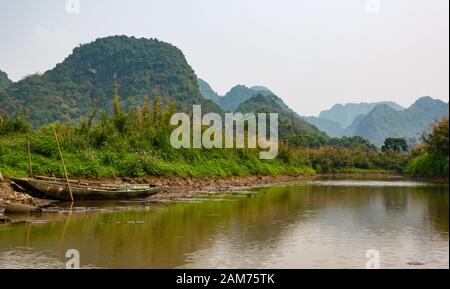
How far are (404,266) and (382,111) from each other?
604ft

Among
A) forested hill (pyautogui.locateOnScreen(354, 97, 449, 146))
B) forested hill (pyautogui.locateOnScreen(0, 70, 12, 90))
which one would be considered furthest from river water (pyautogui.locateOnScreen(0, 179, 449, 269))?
forested hill (pyautogui.locateOnScreen(354, 97, 449, 146))

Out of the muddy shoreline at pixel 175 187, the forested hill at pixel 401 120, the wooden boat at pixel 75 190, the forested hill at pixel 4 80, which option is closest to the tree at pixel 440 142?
the muddy shoreline at pixel 175 187

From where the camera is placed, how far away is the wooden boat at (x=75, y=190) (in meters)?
13.4

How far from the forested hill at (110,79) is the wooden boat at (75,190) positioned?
Result: 191 feet

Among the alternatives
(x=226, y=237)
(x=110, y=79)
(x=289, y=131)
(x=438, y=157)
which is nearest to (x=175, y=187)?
(x=226, y=237)

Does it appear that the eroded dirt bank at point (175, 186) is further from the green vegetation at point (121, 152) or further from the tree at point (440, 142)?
the tree at point (440, 142)

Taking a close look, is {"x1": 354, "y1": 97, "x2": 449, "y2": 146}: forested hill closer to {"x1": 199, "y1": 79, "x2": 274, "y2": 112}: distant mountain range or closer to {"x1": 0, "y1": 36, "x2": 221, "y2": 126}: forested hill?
{"x1": 199, "y1": 79, "x2": 274, "y2": 112}: distant mountain range

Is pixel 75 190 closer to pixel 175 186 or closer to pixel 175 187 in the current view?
pixel 175 187

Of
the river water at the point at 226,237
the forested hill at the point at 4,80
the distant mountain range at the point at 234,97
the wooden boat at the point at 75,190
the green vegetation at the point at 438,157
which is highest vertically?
the distant mountain range at the point at 234,97

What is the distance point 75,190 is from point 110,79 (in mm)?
85867

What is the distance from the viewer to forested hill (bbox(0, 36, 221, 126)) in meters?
75.9

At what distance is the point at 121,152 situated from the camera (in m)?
20.5

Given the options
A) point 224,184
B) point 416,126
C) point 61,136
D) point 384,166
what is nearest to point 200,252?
point 61,136

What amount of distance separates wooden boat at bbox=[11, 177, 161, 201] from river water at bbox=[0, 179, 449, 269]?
0.64 m
